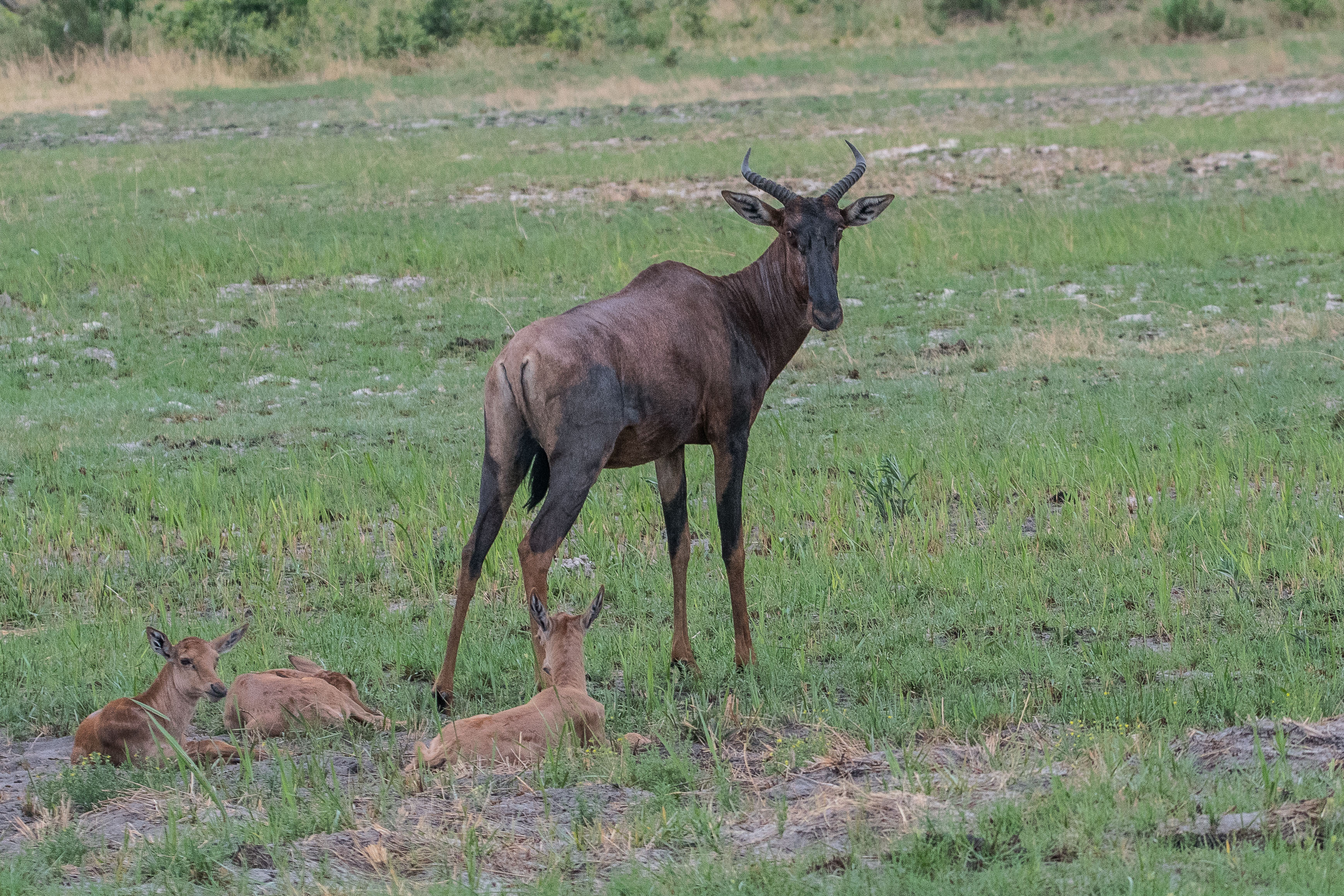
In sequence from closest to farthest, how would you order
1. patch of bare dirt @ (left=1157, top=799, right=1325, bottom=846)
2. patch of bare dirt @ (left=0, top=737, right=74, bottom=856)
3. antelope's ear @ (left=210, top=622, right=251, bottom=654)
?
patch of bare dirt @ (left=1157, top=799, right=1325, bottom=846), patch of bare dirt @ (left=0, top=737, right=74, bottom=856), antelope's ear @ (left=210, top=622, right=251, bottom=654)

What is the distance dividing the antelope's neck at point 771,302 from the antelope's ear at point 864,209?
13.9 inches

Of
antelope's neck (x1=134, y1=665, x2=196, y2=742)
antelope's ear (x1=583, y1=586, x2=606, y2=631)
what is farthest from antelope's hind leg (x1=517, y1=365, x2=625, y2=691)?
antelope's neck (x1=134, y1=665, x2=196, y2=742)

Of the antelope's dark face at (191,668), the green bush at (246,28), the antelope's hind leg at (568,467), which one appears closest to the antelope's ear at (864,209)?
the antelope's hind leg at (568,467)

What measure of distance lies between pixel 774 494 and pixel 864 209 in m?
2.06

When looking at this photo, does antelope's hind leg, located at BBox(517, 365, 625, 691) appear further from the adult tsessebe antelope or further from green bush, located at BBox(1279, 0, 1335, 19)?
green bush, located at BBox(1279, 0, 1335, 19)

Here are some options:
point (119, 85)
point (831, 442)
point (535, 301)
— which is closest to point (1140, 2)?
A: point (119, 85)

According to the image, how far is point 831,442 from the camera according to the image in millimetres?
10297

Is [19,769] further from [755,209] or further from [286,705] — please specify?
[755,209]

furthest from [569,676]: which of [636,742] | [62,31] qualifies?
[62,31]

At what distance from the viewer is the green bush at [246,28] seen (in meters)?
35.8

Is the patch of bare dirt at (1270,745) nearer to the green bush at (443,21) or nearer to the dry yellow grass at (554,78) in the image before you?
the dry yellow grass at (554,78)

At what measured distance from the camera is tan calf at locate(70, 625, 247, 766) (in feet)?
18.0

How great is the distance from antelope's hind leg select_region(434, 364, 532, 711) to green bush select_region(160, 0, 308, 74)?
31.8m

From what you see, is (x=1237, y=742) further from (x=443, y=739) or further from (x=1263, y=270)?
(x=1263, y=270)
